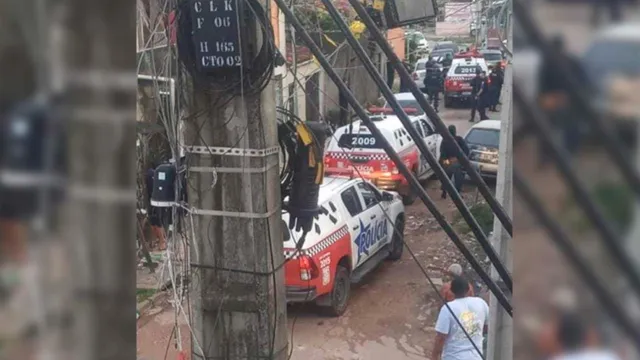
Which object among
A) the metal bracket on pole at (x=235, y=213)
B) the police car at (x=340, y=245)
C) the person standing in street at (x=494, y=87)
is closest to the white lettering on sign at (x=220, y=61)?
the metal bracket on pole at (x=235, y=213)

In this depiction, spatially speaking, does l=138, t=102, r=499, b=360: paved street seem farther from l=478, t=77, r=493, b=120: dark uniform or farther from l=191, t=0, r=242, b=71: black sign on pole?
l=478, t=77, r=493, b=120: dark uniform

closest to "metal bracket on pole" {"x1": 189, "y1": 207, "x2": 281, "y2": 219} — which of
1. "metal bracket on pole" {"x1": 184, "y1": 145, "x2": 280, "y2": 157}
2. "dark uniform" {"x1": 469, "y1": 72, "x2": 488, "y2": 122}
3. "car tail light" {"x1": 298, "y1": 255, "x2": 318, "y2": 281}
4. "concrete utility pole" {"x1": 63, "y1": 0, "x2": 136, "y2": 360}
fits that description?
"metal bracket on pole" {"x1": 184, "y1": 145, "x2": 280, "y2": 157}

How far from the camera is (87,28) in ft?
2.90

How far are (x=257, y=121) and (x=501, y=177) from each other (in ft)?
6.03

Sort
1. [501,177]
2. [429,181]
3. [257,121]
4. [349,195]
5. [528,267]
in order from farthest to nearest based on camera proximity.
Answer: [429,181] < [349,195] < [501,177] < [257,121] < [528,267]

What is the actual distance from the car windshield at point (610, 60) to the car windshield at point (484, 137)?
46.3ft

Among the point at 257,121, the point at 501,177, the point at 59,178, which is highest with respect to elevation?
the point at 59,178

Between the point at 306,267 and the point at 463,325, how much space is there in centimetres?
293

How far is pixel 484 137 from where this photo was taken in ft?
48.5

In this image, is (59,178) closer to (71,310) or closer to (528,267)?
(71,310)

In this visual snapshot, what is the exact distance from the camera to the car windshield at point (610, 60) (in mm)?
719

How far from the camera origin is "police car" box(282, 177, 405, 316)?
27.7ft

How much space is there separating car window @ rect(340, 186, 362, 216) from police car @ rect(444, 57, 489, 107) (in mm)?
13796

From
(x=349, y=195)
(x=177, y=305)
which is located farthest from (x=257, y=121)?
(x=349, y=195)
